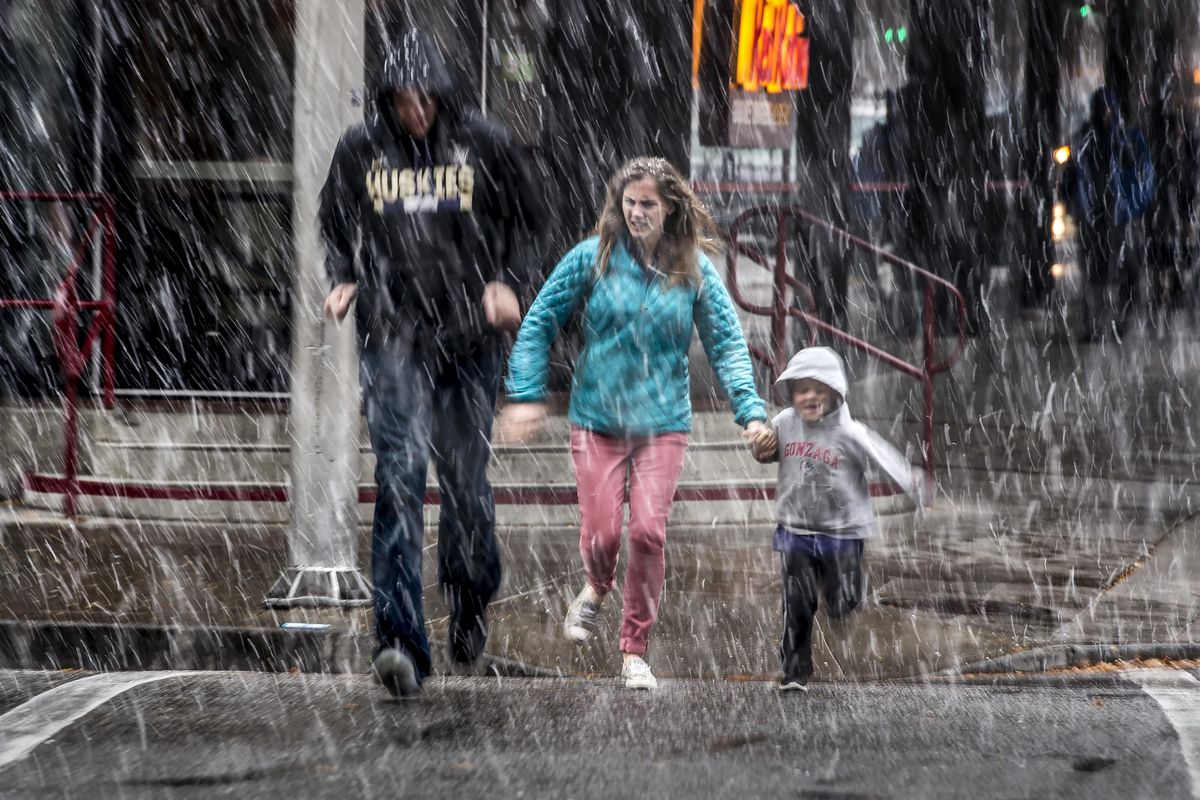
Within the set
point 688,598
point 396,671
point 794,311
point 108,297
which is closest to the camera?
point 396,671

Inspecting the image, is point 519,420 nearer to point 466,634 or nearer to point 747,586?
point 466,634

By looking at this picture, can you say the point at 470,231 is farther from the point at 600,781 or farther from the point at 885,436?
the point at 885,436

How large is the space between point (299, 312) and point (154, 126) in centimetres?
503

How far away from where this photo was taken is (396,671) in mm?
5117

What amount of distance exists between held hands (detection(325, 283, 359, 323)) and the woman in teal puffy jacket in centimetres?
60

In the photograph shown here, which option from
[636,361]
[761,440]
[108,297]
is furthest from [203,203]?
[761,440]

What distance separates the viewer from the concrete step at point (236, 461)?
911 centimetres

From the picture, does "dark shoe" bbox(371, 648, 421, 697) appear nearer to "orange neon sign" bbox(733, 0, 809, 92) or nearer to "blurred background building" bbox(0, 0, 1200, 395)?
"blurred background building" bbox(0, 0, 1200, 395)

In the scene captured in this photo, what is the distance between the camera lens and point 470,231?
5.22 m

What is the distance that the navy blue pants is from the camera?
17.5 feet

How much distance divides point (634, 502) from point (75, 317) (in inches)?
191

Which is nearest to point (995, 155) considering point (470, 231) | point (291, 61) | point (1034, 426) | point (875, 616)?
point (1034, 426)

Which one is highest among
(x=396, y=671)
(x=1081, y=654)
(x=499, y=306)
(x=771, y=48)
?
(x=771, y=48)

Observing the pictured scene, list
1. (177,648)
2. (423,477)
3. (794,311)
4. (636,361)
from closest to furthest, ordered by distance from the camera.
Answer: (423,477)
(636,361)
(177,648)
(794,311)
